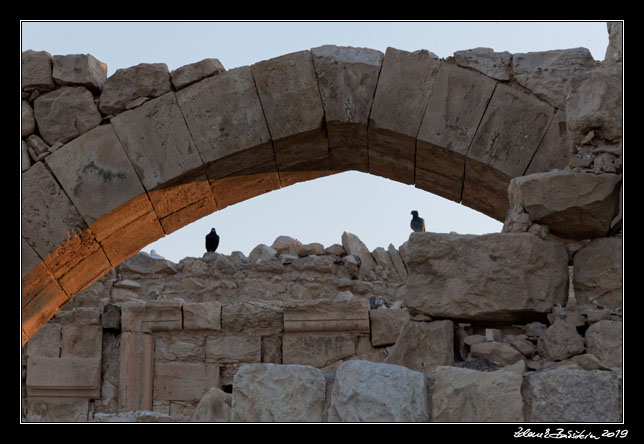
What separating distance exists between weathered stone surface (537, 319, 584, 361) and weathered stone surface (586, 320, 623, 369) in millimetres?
47

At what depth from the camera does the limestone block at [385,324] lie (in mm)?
8312

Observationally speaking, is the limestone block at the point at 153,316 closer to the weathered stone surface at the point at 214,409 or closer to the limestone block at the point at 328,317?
the limestone block at the point at 328,317

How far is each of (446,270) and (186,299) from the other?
22.5 ft

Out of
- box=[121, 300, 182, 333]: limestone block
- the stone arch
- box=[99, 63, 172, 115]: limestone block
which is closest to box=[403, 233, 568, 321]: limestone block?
the stone arch

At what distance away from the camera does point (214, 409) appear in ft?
9.55

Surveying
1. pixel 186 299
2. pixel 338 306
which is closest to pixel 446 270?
pixel 338 306

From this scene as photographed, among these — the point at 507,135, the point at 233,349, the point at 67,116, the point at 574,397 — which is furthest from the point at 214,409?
the point at 233,349

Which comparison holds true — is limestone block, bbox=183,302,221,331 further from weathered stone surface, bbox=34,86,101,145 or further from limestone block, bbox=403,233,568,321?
limestone block, bbox=403,233,568,321

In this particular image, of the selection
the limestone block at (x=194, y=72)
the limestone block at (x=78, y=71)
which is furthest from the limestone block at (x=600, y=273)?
the limestone block at (x=78, y=71)

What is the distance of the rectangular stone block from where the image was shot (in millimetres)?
8633

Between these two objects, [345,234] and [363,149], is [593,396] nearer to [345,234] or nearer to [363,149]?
[363,149]

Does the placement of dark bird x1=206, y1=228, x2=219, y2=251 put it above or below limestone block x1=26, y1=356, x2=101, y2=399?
above

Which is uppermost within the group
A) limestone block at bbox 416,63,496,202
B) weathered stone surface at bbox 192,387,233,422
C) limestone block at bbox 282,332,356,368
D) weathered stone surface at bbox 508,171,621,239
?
limestone block at bbox 416,63,496,202

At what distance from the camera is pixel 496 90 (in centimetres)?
475
